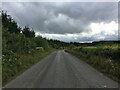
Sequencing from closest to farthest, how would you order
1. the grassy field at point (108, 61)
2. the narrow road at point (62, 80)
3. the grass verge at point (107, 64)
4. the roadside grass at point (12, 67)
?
the narrow road at point (62, 80)
the roadside grass at point (12, 67)
the grass verge at point (107, 64)
the grassy field at point (108, 61)

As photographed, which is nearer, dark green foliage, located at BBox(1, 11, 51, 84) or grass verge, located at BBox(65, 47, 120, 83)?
grass verge, located at BBox(65, 47, 120, 83)

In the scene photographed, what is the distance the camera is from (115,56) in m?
23.6

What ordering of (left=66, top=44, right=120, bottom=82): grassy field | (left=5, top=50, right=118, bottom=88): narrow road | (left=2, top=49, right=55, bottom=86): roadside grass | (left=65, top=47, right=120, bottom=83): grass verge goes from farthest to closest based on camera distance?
(left=66, top=44, right=120, bottom=82): grassy field, (left=65, top=47, right=120, bottom=83): grass verge, (left=2, top=49, right=55, bottom=86): roadside grass, (left=5, top=50, right=118, bottom=88): narrow road

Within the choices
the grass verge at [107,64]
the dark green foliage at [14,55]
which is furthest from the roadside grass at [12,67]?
the grass verge at [107,64]

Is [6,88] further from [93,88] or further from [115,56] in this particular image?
[115,56]

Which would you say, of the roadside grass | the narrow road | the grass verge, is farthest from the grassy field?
the roadside grass

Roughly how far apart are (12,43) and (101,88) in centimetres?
2136

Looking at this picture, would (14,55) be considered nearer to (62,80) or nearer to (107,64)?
(107,64)

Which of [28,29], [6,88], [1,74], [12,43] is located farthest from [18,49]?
[28,29]

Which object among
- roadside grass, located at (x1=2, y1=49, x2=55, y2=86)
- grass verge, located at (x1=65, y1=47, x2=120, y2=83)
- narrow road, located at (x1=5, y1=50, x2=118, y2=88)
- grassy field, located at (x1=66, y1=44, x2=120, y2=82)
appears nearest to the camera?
narrow road, located at (x1=5, y1=50, x2=118, y2=88)


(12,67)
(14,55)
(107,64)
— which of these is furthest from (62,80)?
(14,55)

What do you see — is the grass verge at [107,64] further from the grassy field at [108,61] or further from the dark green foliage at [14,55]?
the dark green foliage at [14,55]

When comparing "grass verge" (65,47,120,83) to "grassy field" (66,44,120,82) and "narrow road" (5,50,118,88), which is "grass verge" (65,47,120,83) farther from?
"narrow road" (5,50,118,88)

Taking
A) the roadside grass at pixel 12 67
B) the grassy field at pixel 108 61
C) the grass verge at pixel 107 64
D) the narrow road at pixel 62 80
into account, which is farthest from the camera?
the grassy field at pixel 108 61
